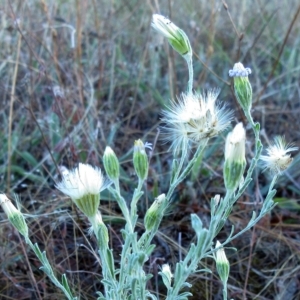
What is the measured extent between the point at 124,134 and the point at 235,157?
55.9 inches

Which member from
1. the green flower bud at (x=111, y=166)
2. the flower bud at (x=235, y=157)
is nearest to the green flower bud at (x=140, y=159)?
the green flower bud at (x=111, y=166)

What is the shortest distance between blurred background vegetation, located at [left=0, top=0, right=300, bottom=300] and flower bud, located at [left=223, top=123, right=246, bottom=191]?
25 cm

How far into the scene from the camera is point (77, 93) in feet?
7.62

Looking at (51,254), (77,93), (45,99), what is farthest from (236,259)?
(45,99)

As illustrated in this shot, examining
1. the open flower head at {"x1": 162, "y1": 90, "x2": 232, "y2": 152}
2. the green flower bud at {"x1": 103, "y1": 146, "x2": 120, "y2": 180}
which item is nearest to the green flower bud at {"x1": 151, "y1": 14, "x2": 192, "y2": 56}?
the open flower head at {"x1": 162, "y1": 90, "x2": 232, "y2": 152}

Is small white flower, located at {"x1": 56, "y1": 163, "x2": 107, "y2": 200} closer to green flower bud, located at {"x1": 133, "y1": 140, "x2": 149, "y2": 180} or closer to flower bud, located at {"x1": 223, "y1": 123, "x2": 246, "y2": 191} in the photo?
green flower bud, located at {"x1": 133, "y1": 140, "x2": 149, "y2": 180}

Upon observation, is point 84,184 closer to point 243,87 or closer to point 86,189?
point 86,189

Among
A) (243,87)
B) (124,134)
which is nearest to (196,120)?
(243,87)

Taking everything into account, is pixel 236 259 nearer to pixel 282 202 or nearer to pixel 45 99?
pixel 282 202

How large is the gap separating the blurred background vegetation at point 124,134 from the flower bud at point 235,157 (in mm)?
253

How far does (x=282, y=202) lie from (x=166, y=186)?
0.37m

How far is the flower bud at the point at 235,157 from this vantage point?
84 cm

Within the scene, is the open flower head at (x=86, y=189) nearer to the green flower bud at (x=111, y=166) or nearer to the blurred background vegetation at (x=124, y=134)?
the green flower bud at (x=111, y=166)

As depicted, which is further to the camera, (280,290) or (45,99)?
(45,99)
